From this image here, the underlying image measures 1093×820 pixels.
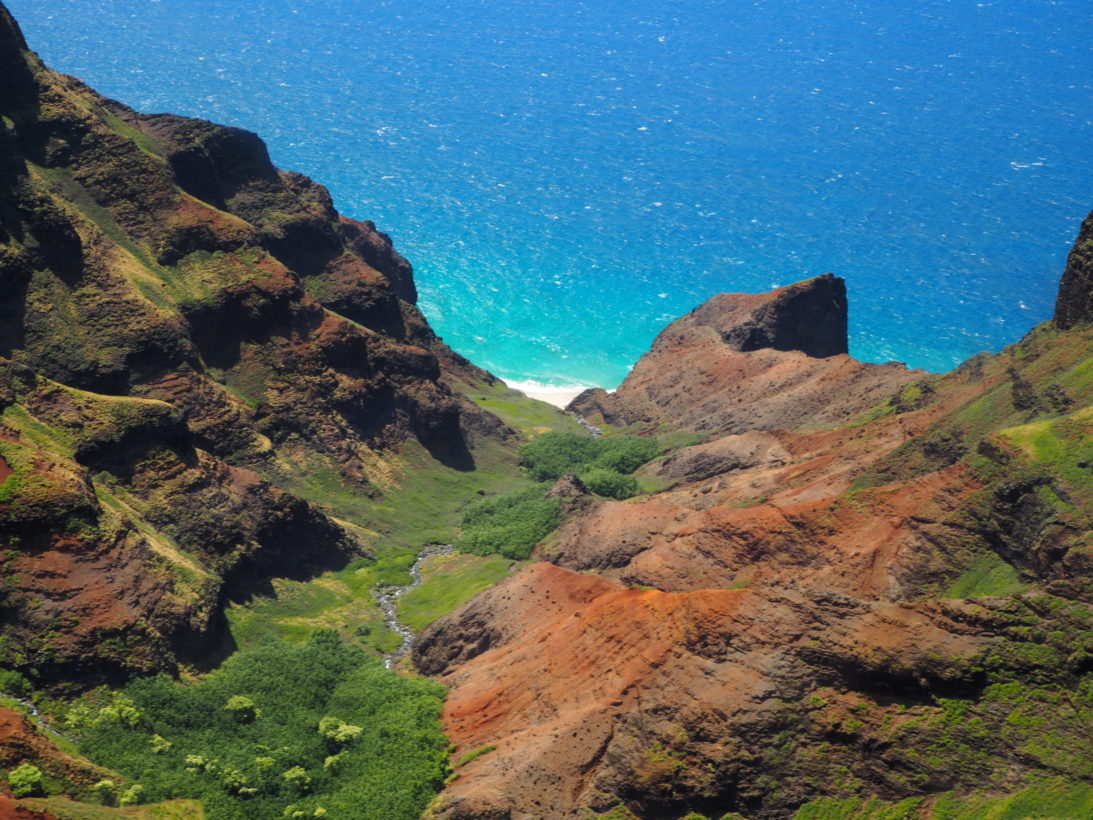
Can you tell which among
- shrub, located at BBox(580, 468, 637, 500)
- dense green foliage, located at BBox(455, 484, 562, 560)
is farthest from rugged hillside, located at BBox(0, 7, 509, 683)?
shrub, located at BBox(580, 468, 637, 500)

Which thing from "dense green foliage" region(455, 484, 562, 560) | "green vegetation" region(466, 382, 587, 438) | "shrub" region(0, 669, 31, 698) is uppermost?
"green vegetation" region(466, 382, 587, 438)

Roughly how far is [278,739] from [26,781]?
1946 centimetres

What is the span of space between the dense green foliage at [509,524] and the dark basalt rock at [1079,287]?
163 ft

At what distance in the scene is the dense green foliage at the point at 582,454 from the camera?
148250mm

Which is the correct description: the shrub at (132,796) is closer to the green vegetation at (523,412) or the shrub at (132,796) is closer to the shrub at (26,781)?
the shrub at (26,781)

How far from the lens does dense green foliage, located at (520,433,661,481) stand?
486ft

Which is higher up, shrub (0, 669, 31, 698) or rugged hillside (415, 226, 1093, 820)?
rugged hillside (415, 226, 1093, 820)

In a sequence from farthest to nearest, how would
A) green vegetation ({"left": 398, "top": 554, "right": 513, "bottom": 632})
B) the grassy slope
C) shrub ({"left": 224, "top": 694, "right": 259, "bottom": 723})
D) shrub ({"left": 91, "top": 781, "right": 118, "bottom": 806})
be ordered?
green vegetation ({"left": 398, "top": 554, "right": 513, "bottom": 632})
the grassy slope
shrub ({"left": 224, "top": 694, "right": 259, "bottom": 723})
shrub ({"left": 91, "top": 781, "right": 118, "bottom": 806})

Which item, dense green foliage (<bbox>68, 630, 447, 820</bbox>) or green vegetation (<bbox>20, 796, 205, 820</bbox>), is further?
dense green foliage (<bbox>68, 630, 447, 820</bbox>)

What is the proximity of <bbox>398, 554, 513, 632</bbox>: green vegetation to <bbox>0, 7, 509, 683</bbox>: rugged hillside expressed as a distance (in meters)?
9.10

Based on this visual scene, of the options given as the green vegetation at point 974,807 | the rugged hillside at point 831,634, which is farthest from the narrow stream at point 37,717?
the green vegetation at point 974,807

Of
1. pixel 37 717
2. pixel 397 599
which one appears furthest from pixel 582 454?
pixel 37 717

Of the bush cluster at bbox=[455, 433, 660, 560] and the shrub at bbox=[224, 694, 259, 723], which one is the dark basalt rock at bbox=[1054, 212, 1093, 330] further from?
the shrub at bbox=[224, 694, 259, 723]

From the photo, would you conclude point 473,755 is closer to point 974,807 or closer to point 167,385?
point 974,807
